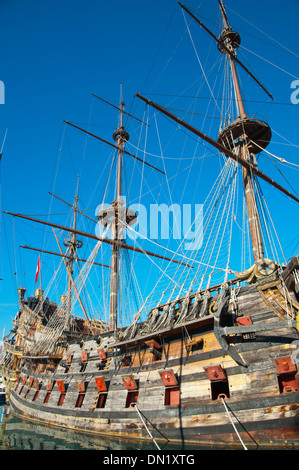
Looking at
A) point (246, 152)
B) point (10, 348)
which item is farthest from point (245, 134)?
point (10, 348)

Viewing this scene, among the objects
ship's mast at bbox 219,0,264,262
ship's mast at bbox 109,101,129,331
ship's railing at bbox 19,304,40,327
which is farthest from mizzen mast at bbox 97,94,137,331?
ship's railing at bbox 19,304,40,327

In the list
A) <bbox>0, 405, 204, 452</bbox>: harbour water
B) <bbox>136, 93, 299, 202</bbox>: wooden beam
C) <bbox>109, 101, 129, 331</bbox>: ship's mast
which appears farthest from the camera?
<bbox>109, 101, 129, 331</bbox>: ship's mast

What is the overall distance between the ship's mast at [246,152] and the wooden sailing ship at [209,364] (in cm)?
6

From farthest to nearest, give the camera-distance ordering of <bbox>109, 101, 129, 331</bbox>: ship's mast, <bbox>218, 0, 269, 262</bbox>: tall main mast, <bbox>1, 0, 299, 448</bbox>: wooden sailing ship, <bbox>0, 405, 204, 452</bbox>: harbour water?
<bbox>109, 101, 129, 331</bbox>: ship's mast < <bbox>218, 0, 269, 262</bbox>: tall main mast < <bbox>0, 405, 204, 452</bbox>: harbour water < <bbox>1, 0, 299, 448</bbox>: wooden sailing ship

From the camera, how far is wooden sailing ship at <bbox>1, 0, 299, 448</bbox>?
9219mm

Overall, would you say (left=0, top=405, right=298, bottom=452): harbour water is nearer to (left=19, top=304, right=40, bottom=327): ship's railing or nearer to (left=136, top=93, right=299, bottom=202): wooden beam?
(left=136, top=93, right=299, bottom=202): wooden beam

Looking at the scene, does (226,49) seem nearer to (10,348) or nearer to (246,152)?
(246,152)

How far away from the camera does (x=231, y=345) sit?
10258mm

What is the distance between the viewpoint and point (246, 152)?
686 inches

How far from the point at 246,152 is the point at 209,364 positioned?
12207 mm

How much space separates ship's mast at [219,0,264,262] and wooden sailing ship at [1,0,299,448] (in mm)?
62

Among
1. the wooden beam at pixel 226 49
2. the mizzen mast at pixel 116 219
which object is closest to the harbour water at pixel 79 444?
the mizzen mast at pixel 116 219

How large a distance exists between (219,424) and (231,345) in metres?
2.58
